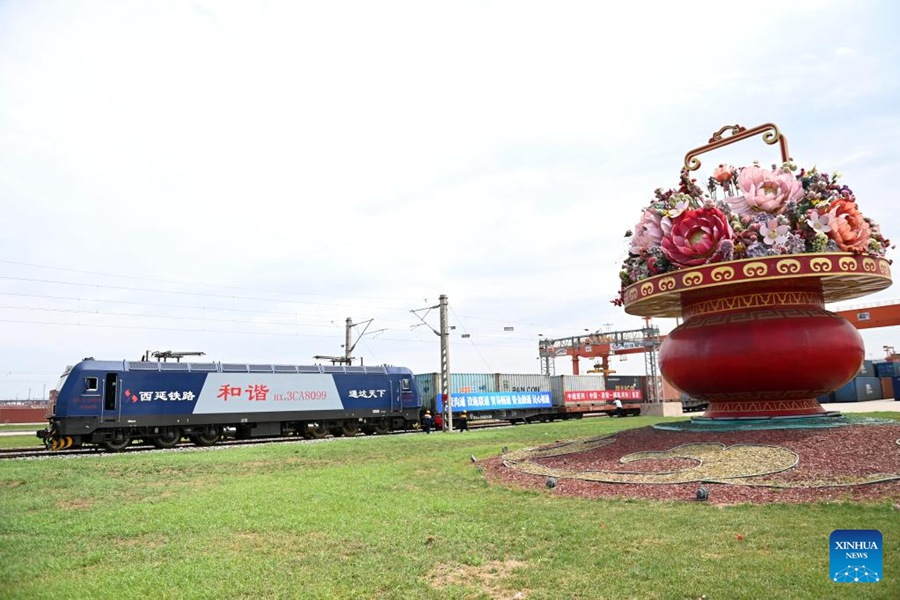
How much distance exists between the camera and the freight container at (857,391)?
2365 inches

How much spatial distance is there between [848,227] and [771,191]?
1.93 m

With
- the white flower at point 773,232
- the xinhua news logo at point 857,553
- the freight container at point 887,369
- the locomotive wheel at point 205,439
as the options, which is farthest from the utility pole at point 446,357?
the freight container at point 887,369

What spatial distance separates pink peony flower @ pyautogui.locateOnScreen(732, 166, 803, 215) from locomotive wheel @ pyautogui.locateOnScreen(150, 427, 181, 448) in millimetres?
26157

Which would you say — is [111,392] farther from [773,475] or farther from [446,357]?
[773,475]

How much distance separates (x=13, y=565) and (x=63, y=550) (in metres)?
0.73

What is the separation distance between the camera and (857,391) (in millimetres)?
60281

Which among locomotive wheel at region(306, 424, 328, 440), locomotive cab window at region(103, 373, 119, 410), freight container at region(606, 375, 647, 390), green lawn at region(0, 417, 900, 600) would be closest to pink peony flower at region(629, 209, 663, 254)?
green lawn at region(0, 417, 900, 600)

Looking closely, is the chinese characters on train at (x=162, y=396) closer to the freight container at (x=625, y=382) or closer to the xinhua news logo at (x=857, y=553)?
the xinhua news logo at (x=857, y=553)

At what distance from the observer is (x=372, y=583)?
6516mm

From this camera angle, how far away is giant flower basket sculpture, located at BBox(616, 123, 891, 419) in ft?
47.0

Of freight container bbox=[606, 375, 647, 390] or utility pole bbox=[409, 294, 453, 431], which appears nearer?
utility pole bbox=[409, 294, 453, 431]

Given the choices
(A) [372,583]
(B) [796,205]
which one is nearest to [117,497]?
(A) [372,583]

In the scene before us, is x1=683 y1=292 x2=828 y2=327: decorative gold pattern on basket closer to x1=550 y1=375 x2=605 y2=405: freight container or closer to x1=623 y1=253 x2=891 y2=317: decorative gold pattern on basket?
x1=623 y1=253 x2=891 y2=317: decorative gold pattern on basket

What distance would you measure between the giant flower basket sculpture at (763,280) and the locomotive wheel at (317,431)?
22028 millimetres
